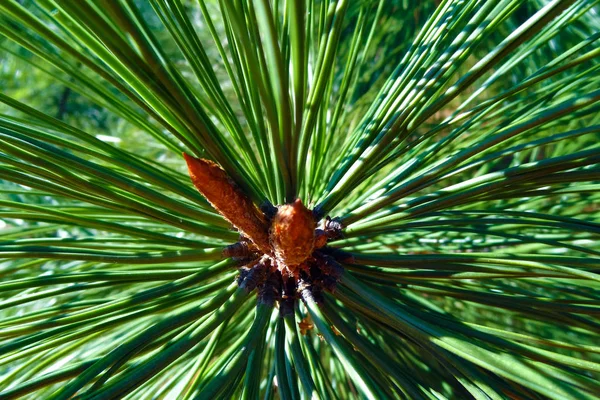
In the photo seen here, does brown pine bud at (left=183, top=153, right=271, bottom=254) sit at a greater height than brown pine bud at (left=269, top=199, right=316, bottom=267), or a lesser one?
greater

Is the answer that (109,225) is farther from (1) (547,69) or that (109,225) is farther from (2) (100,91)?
(1) (547,69)

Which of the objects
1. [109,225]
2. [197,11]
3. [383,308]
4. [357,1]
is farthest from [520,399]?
[197,11]

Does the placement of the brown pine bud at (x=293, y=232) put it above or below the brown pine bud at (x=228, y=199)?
below
